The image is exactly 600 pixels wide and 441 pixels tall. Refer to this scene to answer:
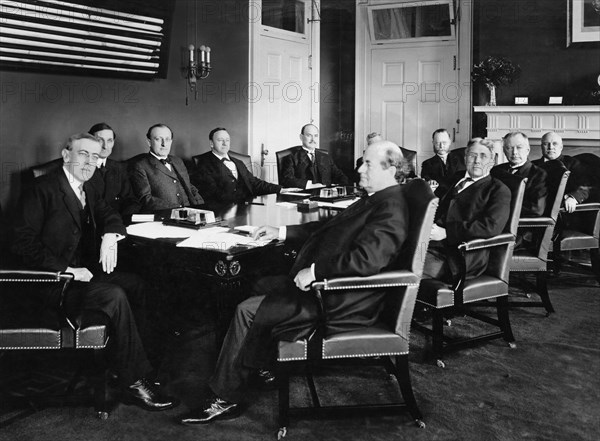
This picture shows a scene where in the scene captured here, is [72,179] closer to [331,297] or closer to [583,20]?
[331,297]

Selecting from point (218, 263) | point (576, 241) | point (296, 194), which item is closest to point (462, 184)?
point (296, 194)

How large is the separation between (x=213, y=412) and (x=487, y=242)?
169 centimetres

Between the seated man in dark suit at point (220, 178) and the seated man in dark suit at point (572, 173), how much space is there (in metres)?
2.35

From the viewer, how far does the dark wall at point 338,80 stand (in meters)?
7.39

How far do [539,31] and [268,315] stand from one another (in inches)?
218

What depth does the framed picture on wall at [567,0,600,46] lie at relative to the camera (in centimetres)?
619

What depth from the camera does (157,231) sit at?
306cm

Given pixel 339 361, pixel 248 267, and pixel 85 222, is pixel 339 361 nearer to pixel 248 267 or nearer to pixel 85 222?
pixel 248 267

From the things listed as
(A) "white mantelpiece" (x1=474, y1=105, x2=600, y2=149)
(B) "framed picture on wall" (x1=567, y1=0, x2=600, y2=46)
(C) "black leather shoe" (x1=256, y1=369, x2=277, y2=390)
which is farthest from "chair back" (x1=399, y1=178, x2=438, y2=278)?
(B) "framed picture on wall" (x1=567, y1=0, x2=600, y2=46)

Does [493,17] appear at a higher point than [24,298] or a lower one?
higher

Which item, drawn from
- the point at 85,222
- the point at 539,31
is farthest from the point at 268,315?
the point at 539,31

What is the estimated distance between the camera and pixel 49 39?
4352mm

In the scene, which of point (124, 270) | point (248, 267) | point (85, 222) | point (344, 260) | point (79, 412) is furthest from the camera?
point (124, 270)

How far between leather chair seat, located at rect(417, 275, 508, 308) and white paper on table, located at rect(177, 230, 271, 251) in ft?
3.05
